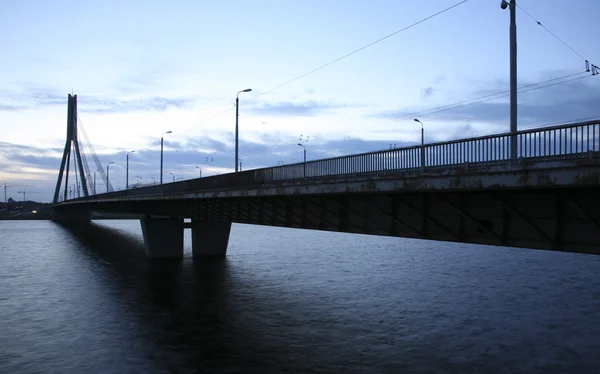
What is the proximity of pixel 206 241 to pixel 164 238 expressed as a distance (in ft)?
13.6

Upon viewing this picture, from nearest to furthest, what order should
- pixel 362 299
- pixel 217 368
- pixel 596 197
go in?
1. pixel 596 197
2. pixel 217 368
3. pixel 362 299

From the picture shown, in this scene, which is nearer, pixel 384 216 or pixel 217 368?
pixel 217 368

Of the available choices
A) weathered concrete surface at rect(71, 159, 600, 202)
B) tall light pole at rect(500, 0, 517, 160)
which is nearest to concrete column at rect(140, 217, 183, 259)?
weathered concrete surface at rect(71, 159, 600, 202)

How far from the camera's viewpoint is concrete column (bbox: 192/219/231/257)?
53969 mm

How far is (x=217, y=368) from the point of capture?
742 inches

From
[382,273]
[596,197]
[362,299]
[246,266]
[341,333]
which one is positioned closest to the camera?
[596,197]

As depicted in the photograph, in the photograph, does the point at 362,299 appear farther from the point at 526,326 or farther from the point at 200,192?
the point at 200,192

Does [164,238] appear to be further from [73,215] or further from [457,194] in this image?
[73,215]

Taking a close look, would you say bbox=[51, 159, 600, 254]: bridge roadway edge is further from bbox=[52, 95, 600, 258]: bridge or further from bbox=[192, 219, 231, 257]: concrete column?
bbox=[192, 219, 231, 257]: concrete column

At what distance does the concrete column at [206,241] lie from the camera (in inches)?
2125

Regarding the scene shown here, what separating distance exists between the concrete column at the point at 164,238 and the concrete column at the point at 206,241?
60.7 inches

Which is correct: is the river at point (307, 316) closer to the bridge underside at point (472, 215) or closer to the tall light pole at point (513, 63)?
the bridge underside at point (472, 215)

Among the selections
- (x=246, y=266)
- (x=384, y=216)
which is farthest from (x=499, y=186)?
(x=246, y=266)

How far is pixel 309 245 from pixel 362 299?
117 feet
